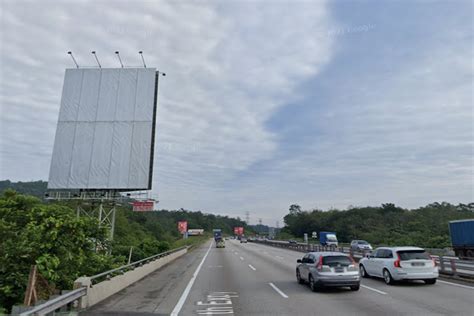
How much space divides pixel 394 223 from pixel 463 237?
7623 centimetres

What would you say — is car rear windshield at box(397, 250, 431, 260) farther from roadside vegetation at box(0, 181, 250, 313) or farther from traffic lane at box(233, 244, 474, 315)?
roadside vegetation at box(0, 181, 250, 313)

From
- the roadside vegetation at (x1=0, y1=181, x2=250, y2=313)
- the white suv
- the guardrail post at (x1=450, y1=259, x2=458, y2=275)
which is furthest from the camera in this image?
the guardrail post at (x1=450, y1=259, x2=458, y2=275)

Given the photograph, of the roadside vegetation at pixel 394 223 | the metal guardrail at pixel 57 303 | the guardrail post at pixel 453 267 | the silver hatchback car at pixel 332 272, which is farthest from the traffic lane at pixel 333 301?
the roadside vegetation at pixel 394 223

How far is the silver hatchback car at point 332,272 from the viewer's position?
12.6 metres

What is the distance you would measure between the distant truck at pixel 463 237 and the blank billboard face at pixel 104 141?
28.6 m

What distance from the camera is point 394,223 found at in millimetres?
102125

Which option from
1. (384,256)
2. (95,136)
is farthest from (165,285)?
(95,136)

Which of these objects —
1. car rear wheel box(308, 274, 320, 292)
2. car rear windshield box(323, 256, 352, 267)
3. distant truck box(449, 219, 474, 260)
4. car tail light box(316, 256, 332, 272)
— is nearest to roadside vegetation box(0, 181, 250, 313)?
car rear wheel box(308, 274, 320, 292)

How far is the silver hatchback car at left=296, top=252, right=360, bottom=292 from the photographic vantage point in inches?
497

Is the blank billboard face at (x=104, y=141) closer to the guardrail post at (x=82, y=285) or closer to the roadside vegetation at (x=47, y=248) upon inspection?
the roadside vegetation at (x=47, y=248)

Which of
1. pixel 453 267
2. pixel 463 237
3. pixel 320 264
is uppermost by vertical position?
pixel 463 237

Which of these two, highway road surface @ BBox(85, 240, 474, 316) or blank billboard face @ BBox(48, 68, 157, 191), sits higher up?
blank billboard face @ BBox(48, 68, 157, 191)

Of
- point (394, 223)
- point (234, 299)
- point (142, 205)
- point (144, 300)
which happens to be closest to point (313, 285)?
point (234, 299)

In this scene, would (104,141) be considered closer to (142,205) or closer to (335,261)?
(142,205)
